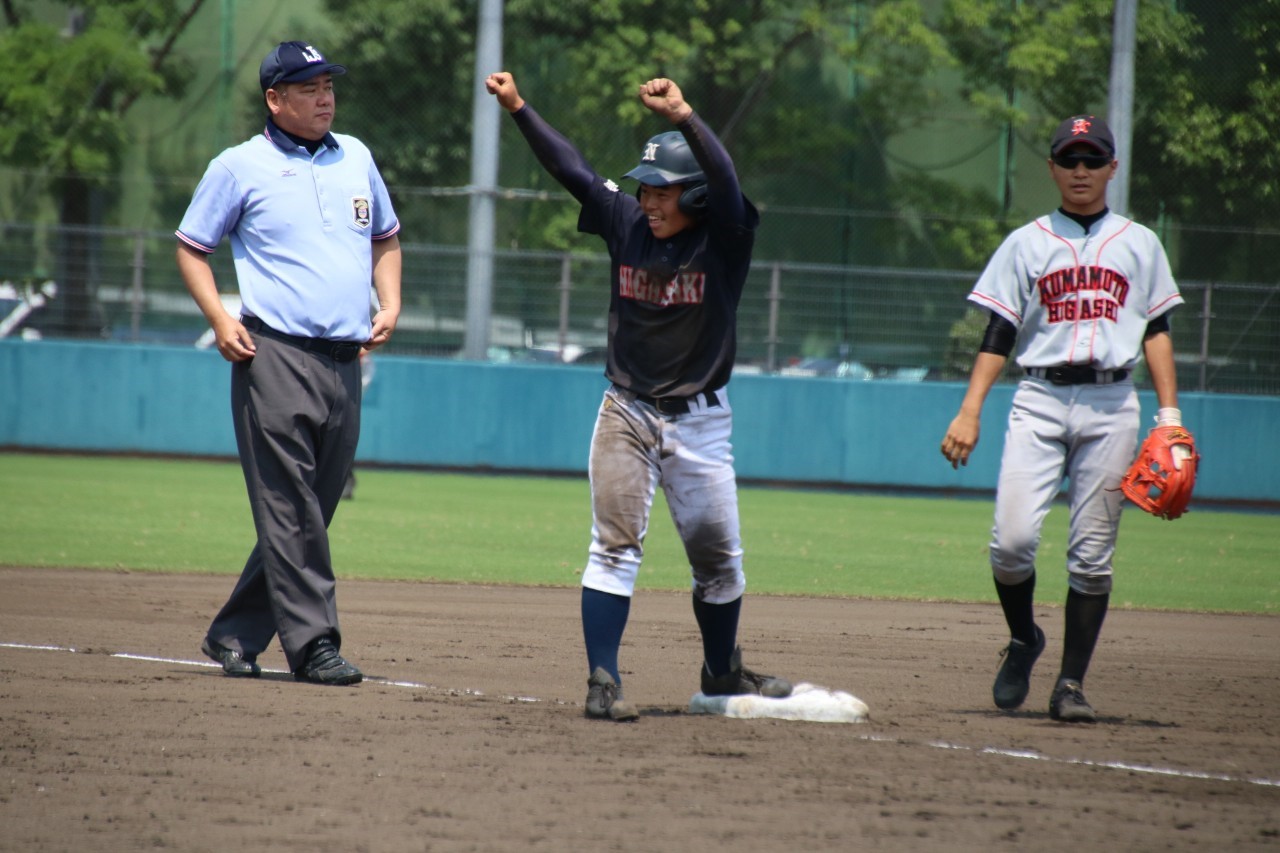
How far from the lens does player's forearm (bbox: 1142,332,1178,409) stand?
533 centimetres

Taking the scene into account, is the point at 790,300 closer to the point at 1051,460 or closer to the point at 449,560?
the point at 449,560

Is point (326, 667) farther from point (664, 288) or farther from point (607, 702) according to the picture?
point (664, 288)

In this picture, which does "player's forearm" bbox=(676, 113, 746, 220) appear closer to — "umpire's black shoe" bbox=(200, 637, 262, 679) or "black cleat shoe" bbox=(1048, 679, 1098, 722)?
"black cleat shoe" bbox=(1048, 679, 1098, 722)

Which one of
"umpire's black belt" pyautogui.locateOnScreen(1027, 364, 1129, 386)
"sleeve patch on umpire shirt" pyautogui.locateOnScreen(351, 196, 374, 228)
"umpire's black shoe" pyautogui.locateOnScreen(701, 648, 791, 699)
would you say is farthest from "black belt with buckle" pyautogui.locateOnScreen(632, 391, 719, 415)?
"sleeve patch on umpire shirt" pyautogui.locateOnScreen(351, 196, 374, 228)

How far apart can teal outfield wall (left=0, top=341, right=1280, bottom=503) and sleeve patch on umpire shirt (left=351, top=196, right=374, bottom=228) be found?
11.6 m

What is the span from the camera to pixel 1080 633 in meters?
5.30

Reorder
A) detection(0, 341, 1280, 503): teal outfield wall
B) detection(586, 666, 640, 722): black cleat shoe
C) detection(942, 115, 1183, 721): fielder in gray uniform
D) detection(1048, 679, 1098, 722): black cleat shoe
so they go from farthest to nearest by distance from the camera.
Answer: detection(0, 341, 1280, 503): teal outfield wall, detection(942, 115, 1183, 721): fielder in gray uniform, detection(1048, 679, 1098, 722): black cleat shoe, detection(586, 666, 640, 722): black cleat shoe

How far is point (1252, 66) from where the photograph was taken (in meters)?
19.9

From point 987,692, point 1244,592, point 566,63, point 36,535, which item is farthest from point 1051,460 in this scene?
point 566,63

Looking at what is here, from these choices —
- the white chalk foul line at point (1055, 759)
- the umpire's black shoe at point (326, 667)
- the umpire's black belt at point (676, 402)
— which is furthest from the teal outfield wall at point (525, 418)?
the umpire's black belt at point (676, 402)

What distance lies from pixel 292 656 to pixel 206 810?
1.80 meters

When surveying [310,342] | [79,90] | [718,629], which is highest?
[79,90]

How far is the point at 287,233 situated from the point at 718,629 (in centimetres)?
212

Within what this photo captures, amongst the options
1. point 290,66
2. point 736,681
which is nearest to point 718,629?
point 736,681
